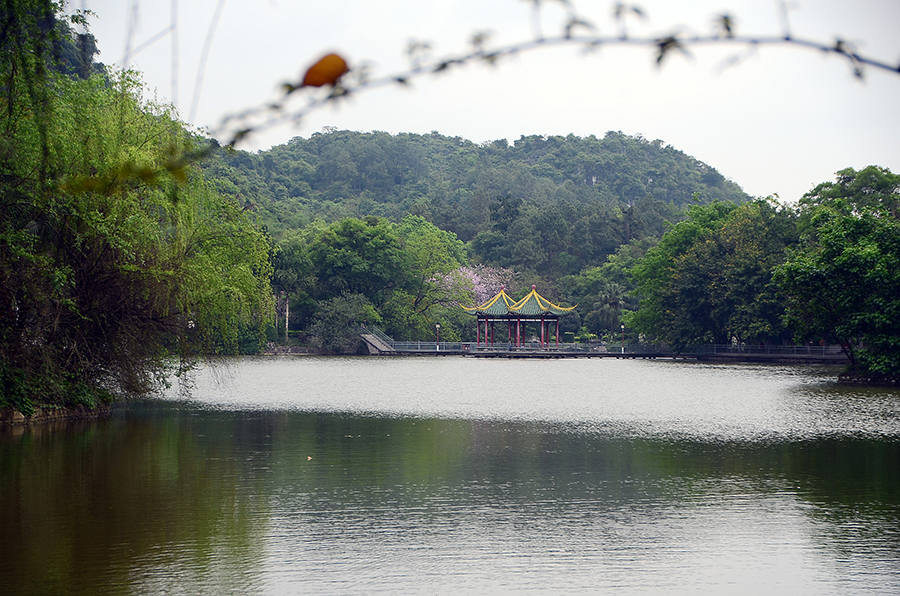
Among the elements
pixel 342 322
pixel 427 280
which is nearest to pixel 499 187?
pixel 427 280

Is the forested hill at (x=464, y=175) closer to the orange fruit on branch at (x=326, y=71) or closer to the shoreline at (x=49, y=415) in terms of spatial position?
the shoreline at (x=49, y=415)

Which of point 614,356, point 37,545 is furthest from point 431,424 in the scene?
point 614,356

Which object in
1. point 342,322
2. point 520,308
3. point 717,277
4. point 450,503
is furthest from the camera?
point 520,308

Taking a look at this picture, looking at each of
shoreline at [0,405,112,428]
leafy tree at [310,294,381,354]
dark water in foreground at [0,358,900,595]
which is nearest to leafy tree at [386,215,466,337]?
leafy tree at [310,294,381,354]

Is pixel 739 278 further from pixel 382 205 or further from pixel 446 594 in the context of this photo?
pixel 382 205

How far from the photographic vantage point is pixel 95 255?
16375 millimetres

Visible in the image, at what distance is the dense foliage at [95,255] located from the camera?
1459 cm

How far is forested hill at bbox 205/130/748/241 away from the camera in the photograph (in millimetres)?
88688

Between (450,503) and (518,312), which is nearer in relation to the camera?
(450,503)

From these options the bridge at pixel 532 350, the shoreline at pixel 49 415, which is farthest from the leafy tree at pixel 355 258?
the shoreline at pixel 49 415

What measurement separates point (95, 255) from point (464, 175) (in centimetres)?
9855

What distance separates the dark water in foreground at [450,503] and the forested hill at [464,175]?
6590cm

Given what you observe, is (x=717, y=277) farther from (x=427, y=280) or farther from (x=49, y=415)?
(x=49, y=415)

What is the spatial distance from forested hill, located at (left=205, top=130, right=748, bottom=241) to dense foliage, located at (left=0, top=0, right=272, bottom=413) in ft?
209
